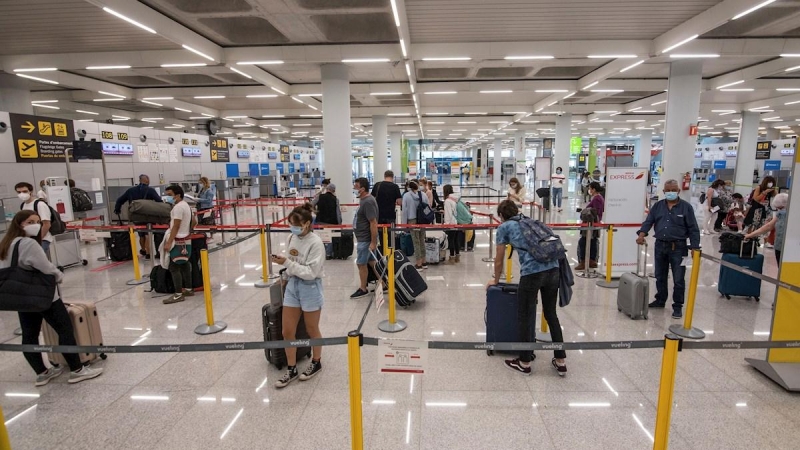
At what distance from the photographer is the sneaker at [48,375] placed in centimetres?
418

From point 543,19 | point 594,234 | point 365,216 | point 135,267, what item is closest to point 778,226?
point 594,234

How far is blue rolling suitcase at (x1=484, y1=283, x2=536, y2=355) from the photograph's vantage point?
4.45 m

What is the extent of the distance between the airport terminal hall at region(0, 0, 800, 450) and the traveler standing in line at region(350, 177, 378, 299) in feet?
0.21

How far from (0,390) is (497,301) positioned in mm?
5133

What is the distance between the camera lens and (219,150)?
68.7 ft

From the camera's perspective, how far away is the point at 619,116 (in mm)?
27016

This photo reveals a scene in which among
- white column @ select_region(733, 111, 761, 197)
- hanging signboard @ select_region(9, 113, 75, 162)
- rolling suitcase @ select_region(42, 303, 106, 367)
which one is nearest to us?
rolling suitcase @ select_region(42, 303, 106, 367)

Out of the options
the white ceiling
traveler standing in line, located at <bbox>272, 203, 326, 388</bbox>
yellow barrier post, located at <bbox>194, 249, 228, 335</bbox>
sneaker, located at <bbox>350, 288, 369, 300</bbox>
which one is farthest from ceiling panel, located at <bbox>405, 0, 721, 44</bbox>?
yellow barrier post, located at <bbox>194, 249, 228, 335</bbox>

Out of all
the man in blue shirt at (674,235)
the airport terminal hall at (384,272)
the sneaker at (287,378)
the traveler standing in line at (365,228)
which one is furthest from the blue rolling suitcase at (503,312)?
the man in blue shirt at (674,235)

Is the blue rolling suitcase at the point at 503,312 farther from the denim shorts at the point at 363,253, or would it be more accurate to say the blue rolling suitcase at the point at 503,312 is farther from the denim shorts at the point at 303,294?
the denim shorts at the point at 363,253

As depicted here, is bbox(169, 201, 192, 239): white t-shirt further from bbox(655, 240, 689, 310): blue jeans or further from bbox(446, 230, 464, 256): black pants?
bbox(655, 240, 689, 310): blue jeans

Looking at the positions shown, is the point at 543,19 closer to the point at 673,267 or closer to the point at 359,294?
the point at 673,267

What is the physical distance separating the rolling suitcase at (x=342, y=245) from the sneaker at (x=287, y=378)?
18.3 feet

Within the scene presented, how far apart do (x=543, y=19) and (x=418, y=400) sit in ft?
26.6
